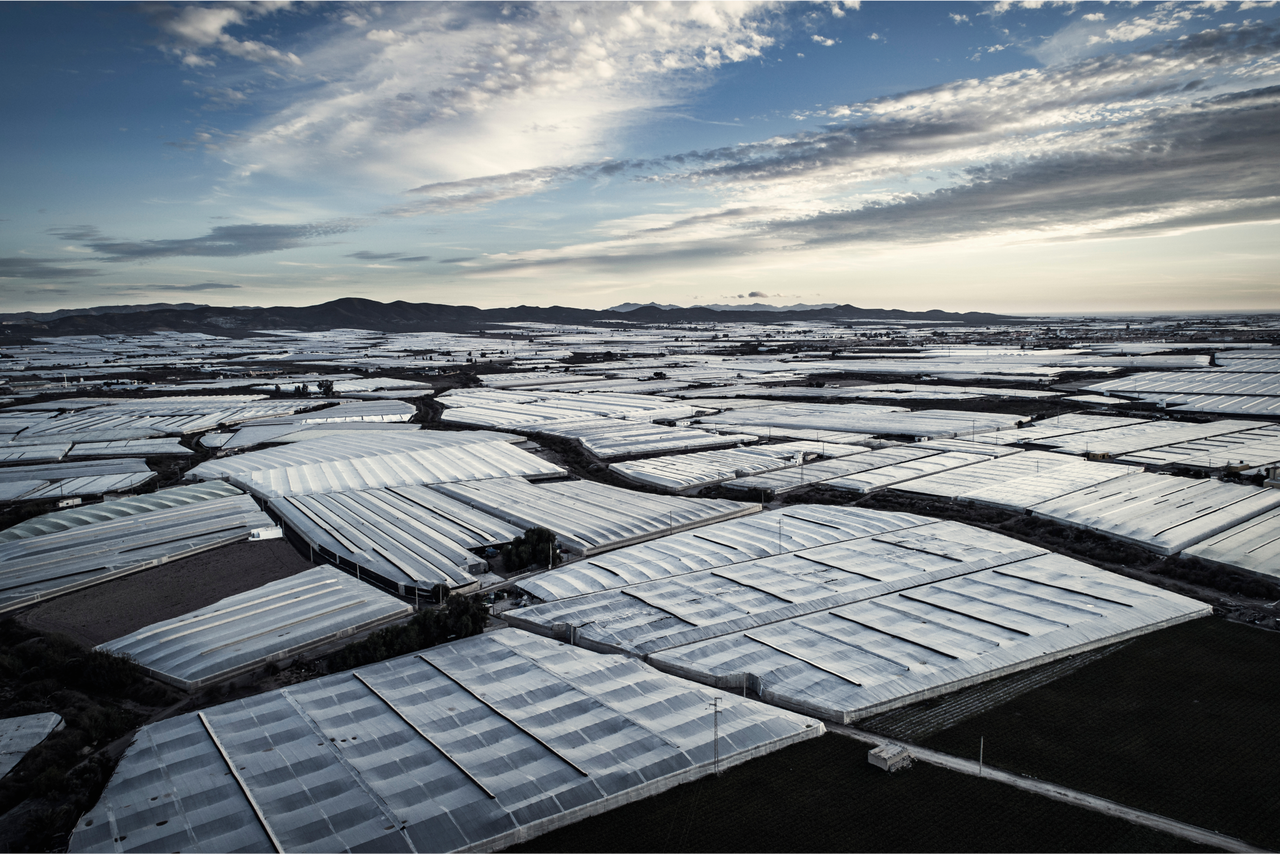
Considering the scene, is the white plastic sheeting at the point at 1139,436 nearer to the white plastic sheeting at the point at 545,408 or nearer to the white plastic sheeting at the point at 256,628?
the white plastic sheeting at the point at 545,408

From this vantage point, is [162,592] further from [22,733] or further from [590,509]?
[590,509]

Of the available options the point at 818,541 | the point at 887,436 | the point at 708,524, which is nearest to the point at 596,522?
the point at 708,524

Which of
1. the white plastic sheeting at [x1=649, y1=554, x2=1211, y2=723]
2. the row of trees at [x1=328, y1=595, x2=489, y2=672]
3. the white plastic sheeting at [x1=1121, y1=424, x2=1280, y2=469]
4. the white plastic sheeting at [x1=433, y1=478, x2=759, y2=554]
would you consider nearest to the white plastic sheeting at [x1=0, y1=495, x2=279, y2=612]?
the white plastic sheeting at [x1=433, y1=478, x2=759, y2=554]

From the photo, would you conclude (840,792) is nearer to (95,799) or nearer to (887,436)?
(95,799)

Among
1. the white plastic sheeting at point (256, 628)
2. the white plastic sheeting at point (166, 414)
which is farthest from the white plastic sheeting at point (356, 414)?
the white plastic sheeting at point (256, 628)

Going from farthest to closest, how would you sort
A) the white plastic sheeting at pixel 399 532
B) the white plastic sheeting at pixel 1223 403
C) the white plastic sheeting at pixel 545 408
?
the white plastic sheeting at pixel 545 408 < the white plastic sheeting at pixel 1223 403 < the white plastic sheeting at pixel 399 532

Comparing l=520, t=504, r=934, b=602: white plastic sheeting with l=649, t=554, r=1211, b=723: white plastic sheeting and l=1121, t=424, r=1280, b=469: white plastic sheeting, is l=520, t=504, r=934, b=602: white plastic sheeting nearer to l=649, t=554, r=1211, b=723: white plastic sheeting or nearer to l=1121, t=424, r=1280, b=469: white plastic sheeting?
l=649, t=554, r=1211, b=723: white plastic sheeting
